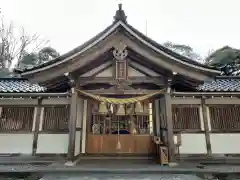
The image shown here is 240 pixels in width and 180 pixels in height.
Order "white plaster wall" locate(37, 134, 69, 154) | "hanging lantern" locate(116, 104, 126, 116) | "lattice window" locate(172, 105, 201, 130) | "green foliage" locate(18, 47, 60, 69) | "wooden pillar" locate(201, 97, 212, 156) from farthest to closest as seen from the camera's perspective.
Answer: "green foliage" locate(18, 47, 60, 69), "hanging lantern" locate(116, 104, 126, 116), "lattice window" locate(172, 105, 201, 130), "white plaster wall" locate(37, 134, 69, 154), "wooden pillar" locate(201, 97, 212, 156)

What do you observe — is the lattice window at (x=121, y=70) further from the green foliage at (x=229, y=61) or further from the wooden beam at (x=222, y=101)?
the green foliage at (x=229, y=61)

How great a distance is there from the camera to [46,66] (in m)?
7.06

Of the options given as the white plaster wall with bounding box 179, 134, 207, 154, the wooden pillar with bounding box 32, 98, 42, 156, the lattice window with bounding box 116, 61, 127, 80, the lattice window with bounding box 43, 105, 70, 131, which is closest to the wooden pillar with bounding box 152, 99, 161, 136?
the white plaster wall with bounding box 179, 134, 207, 154

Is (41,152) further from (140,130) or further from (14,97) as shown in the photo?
(140,130)

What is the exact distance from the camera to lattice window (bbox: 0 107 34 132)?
8.29m

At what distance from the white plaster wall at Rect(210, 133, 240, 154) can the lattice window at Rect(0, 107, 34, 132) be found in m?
8.54

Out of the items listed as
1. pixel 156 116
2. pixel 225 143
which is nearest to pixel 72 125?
pixel 156 116

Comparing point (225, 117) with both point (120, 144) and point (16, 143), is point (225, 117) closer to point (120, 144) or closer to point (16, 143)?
point (120, 144)

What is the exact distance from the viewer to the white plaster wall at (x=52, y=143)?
8.04 meters

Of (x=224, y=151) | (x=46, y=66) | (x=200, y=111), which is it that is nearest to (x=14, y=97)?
(x=46, y=66)

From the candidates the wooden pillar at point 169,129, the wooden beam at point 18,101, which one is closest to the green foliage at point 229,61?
the wooden pillar at point 169,129

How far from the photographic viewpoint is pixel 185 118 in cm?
826

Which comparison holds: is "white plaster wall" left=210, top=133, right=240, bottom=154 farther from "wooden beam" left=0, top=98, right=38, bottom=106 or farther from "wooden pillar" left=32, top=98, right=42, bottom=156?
"wooden beam" left=0, top=98, right=38, bottom=106

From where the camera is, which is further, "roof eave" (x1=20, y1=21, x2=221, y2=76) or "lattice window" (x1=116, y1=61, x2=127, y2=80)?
"lattice window" (x1=116, y1=61, x2=127, y2=80)
